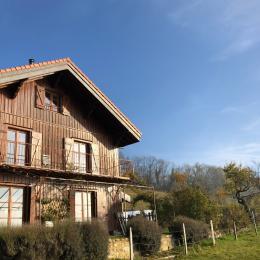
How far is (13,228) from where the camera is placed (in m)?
11.5

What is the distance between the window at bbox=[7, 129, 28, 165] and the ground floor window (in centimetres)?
349

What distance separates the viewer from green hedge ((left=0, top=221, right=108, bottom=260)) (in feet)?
35.8

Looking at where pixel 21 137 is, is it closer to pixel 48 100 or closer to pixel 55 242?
pixel 48 100

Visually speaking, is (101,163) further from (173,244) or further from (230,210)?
(230,210)

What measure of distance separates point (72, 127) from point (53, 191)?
393 centimetres

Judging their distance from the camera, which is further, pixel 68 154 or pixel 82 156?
pixel 82 156

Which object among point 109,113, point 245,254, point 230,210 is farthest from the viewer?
point 230,210

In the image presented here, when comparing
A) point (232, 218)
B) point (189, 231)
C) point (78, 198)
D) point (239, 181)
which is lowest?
point (189, 231)

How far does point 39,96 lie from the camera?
19.3m

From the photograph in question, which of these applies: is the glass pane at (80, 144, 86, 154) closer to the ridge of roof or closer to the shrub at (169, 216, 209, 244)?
the ridge of roof

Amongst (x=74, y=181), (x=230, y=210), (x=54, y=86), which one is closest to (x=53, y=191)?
(x=74, y=181)

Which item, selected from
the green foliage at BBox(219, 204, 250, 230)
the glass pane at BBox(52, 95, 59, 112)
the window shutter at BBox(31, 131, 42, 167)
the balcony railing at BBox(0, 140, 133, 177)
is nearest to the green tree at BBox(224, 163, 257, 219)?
the green foliage at BBox(219, 204, 250, 230)

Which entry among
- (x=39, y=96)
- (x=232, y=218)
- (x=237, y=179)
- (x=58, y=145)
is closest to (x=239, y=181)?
(x=237, y=179)

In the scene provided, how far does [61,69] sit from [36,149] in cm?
439
